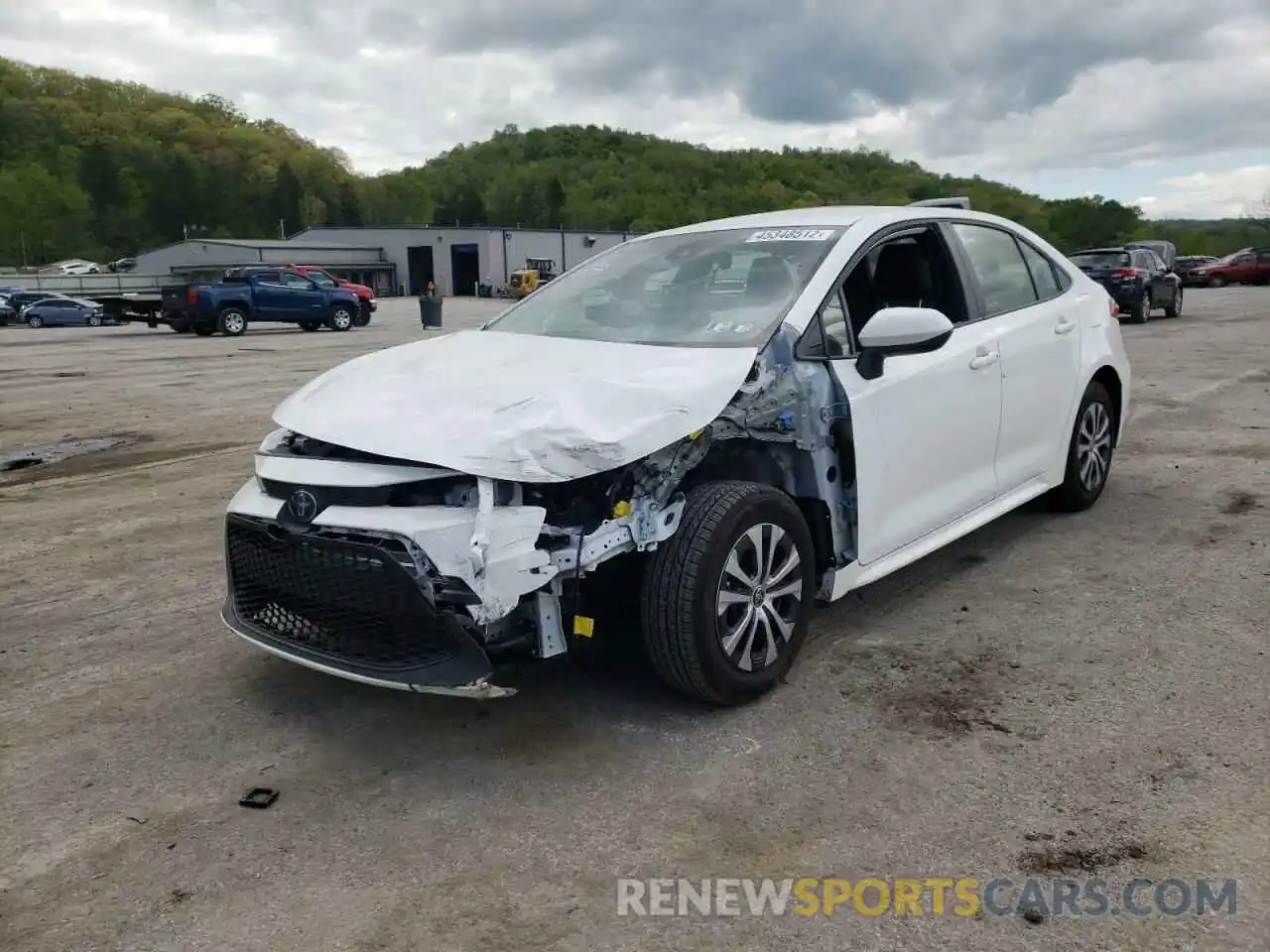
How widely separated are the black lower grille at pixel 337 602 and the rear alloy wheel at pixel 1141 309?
21.6 meters

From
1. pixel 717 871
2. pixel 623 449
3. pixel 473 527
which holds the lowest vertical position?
pixel 717 871

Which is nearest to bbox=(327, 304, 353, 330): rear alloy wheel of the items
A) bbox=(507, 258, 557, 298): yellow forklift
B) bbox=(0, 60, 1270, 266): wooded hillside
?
bbox=(507, 258, 557, 298): yellow forklift

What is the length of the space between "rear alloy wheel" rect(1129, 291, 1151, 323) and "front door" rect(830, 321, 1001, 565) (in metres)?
19.1

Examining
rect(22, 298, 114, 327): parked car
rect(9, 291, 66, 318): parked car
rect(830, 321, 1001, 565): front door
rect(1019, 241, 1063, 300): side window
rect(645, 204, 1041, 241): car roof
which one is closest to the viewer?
rect(830, 321, 1001, 565): front door

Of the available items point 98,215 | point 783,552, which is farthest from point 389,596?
point 98,215

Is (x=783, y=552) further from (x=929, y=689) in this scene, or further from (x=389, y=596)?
(x=389, y=596)

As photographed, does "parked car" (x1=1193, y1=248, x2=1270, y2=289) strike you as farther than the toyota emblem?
Yes

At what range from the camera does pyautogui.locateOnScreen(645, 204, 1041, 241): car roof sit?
437cm

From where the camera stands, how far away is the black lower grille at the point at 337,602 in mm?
2955

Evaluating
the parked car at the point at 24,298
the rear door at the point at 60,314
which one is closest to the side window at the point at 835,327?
the rear door at the point at 60,314

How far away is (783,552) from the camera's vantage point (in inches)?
139

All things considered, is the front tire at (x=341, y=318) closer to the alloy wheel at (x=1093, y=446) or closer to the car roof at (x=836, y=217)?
the car roof at (x=836, y=217)

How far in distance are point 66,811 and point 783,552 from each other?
91.2 inches

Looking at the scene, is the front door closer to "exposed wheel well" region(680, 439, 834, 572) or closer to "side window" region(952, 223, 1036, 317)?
"exposed wheel well" region(680, 439, 834, 572)
